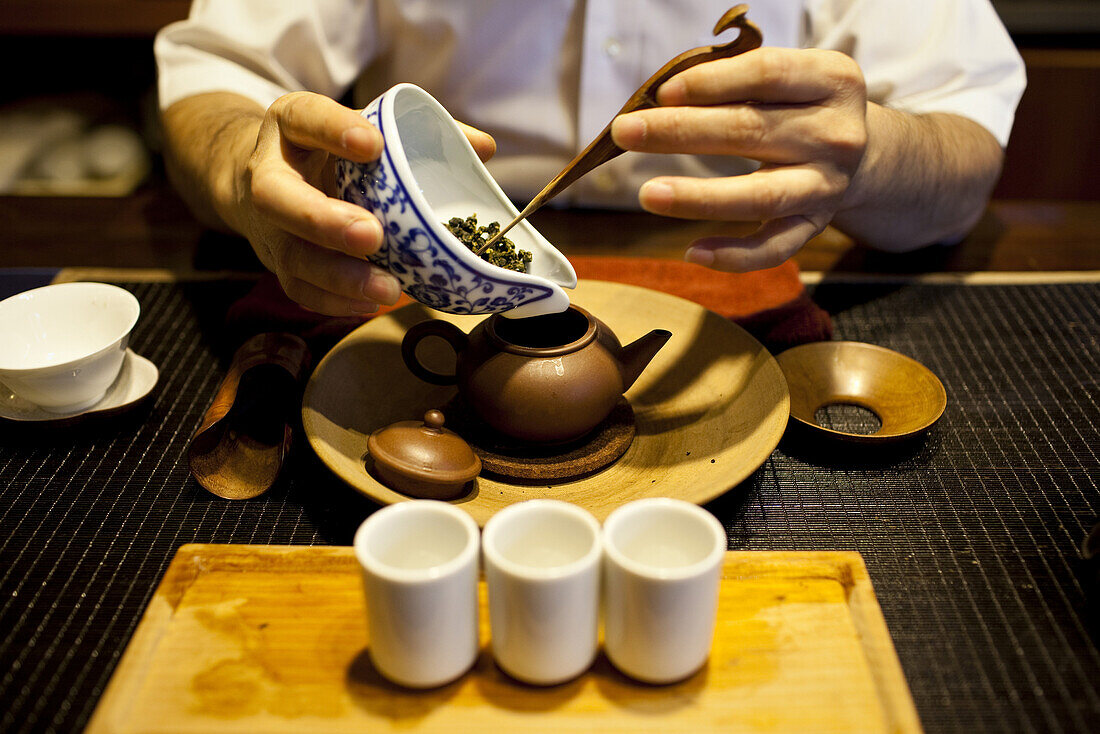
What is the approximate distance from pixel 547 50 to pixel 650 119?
0.75m

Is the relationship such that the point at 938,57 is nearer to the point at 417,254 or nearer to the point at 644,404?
the point at 644,404

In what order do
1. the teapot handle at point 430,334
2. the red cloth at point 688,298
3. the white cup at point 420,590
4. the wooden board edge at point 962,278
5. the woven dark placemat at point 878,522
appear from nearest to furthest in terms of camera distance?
the white cup at point 420,590
the woven dark placemat at point 878,522
the teapot handle at point 430,334
the red cloth at point 688,298
the wooden board edge at point 962,278

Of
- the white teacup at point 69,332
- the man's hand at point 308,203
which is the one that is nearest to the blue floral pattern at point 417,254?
the man's hand at point 308,203

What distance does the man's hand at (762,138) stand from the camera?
83cm

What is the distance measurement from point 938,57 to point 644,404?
0.89 m

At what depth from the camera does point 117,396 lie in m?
1.04

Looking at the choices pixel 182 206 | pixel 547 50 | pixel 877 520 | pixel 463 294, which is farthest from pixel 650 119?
pixel 182 206

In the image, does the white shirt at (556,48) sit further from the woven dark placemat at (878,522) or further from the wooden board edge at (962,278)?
the woven dark placemat at (878,522)

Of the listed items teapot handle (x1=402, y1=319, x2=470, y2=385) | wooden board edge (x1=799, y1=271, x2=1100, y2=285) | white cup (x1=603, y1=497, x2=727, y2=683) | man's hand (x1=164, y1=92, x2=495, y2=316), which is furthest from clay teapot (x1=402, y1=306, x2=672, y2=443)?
wooden board edge (x1=799, y1=271, x2=1100, y2=285)

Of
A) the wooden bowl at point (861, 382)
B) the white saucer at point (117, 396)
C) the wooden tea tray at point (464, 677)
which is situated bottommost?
the white saucer at point (117, 396)

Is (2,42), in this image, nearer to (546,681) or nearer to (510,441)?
(510,441)

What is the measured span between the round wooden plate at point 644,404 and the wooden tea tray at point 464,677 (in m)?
0.12

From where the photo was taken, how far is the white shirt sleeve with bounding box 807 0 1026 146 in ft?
4.66

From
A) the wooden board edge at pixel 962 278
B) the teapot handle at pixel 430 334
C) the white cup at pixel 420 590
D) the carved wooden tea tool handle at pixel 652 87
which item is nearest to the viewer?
the white cup at pixel 420 590
